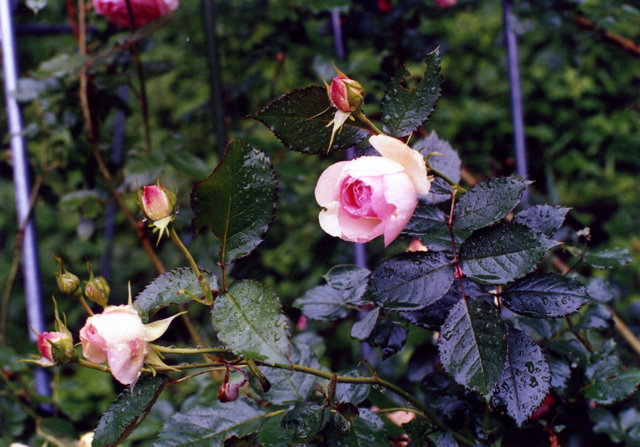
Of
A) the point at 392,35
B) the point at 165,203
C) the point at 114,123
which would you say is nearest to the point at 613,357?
the point at 165,203

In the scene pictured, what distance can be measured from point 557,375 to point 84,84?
2.62ft

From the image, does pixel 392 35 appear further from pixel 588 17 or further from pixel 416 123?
pixel 416 123

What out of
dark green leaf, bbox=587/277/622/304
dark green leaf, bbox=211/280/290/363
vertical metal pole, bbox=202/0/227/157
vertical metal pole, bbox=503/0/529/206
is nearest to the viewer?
dark green leaf, bbox=211/280/290/363

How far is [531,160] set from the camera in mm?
2279

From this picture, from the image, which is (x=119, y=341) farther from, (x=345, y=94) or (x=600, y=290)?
(x=600, y=290)

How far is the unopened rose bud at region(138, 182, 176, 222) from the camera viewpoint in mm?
341

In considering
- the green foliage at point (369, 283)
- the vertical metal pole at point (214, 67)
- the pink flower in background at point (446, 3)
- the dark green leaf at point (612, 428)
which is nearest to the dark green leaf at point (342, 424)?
the green foliage at point (369, 283)

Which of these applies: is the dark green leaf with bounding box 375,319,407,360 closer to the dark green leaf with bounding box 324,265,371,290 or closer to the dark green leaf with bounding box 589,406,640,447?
the dark green leaf with bounding box 324,265,371,290

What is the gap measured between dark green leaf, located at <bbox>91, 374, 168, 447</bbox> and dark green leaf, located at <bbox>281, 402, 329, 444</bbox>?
91mm

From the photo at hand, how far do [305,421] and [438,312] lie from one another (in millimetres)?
129

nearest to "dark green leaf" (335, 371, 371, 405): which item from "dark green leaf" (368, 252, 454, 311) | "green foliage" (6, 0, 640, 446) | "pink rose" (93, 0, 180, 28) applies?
"green foliage" (6, 0, 640, 446)

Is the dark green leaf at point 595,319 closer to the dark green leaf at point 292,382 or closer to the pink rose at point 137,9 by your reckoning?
the dark green leaf at point 292,382

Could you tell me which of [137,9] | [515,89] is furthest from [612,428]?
[137,9]

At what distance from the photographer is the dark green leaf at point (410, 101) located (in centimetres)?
37
